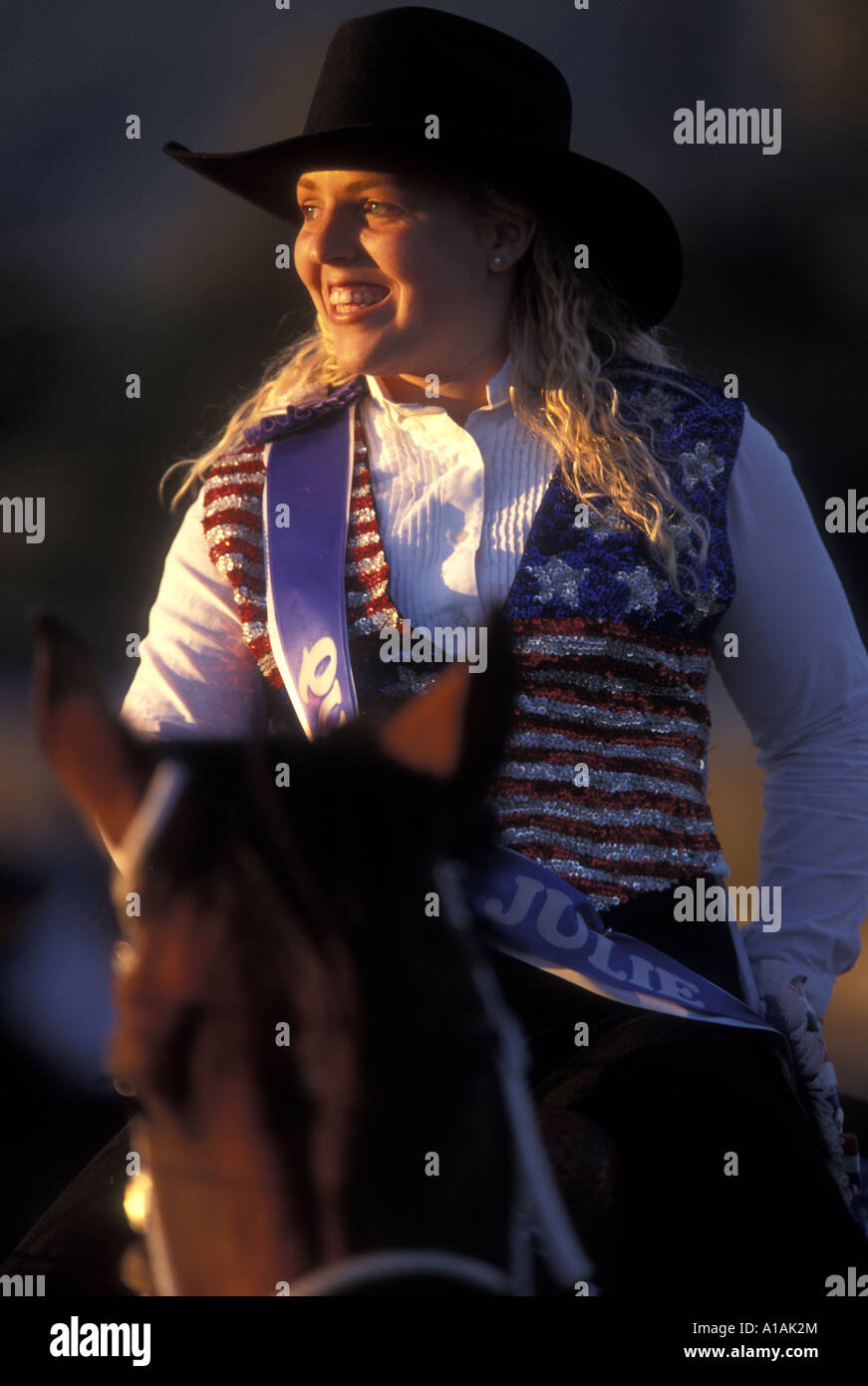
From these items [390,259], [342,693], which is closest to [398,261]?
[390,259]

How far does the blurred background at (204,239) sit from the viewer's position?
1345mm

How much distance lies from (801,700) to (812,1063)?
0.37 m

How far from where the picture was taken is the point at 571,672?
1197mm

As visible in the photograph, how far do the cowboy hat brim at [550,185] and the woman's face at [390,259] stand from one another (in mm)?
26

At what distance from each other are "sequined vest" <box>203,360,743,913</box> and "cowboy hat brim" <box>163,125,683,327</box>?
0.15 metres

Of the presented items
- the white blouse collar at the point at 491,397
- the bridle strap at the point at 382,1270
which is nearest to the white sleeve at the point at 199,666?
the white blouse collar at the point at 491,397

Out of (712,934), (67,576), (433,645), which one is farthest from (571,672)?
(67,576)

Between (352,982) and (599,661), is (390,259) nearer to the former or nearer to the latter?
(599,661)

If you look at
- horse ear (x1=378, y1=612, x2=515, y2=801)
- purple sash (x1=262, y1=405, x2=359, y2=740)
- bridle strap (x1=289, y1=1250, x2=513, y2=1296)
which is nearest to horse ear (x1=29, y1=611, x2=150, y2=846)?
horse ear (x1=378, y1=612, x2=515, y2=801)

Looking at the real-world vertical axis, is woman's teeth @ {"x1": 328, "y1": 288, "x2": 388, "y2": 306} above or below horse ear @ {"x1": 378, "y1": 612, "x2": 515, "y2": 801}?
above

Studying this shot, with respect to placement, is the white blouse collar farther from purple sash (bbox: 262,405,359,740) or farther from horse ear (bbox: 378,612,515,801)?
horse ear (bbox: 378,612,515,801)

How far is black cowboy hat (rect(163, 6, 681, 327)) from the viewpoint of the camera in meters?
1.19

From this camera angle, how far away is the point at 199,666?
50.8 inches
